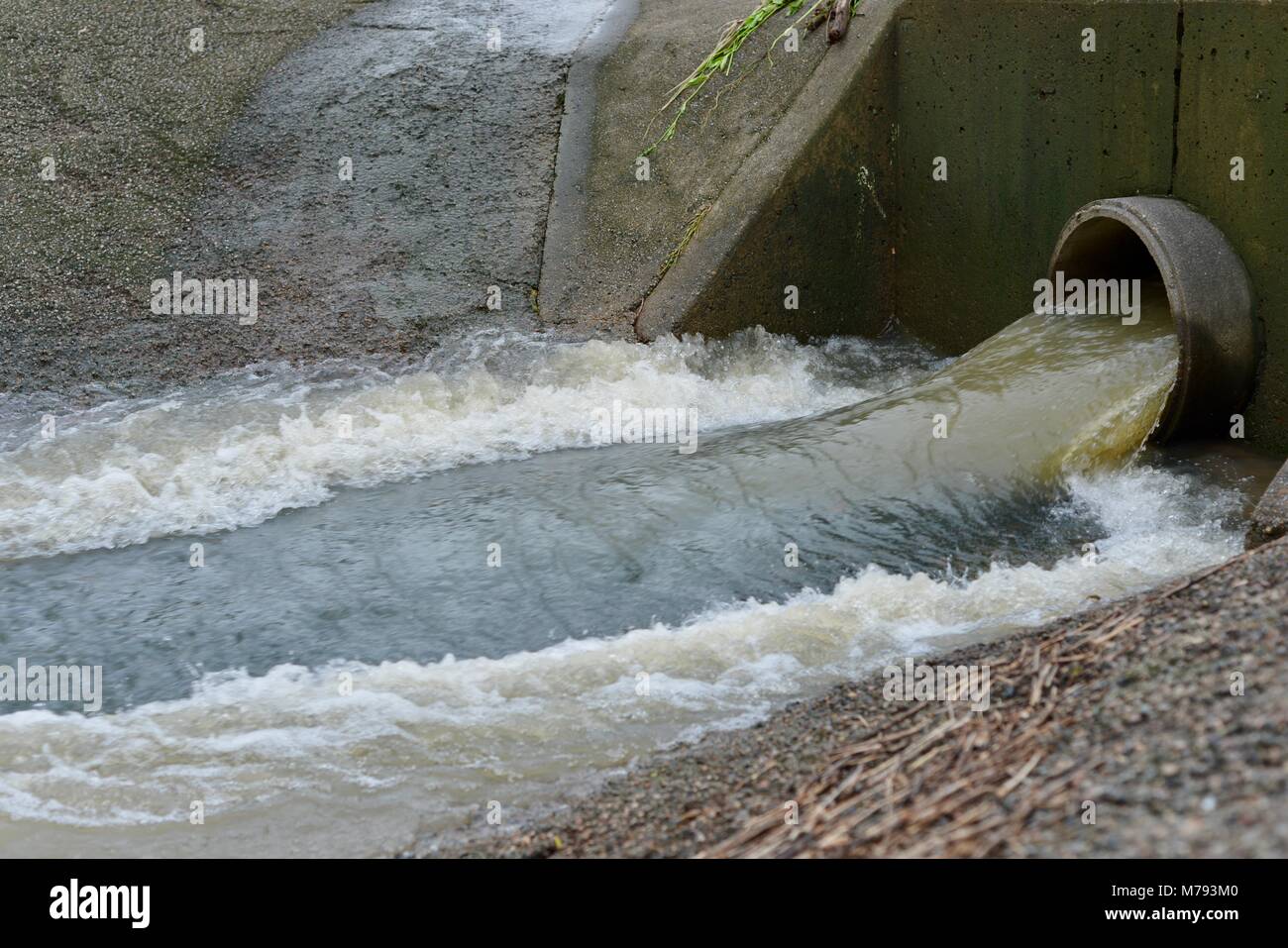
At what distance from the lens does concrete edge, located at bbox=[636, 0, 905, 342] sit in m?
7.58

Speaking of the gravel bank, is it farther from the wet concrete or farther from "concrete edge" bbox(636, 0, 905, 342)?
the wet concrete

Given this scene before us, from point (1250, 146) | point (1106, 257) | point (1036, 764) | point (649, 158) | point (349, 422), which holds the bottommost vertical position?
point (1036, 764)

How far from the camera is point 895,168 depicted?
7.96 meters

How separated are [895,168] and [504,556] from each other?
402 cm

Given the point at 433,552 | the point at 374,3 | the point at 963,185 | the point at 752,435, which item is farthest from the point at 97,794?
the point at 374,3

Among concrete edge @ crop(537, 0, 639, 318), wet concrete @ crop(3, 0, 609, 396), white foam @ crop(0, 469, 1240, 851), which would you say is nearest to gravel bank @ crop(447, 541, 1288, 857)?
white foam @ crop(0, 469, 1240, 851)

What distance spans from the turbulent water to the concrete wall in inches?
20.1

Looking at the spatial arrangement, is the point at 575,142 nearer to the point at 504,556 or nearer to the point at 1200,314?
the point at 504,556

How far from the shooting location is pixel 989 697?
3520mm

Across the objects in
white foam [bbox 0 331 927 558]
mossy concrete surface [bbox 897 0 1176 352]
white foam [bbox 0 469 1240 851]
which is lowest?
white foam [bbox 0 469 1240 851]

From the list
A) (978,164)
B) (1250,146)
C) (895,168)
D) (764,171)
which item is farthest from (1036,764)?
(895,168)

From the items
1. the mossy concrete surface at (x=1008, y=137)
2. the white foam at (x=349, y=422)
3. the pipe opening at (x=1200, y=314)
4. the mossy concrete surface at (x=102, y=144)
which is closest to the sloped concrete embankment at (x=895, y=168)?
the mossy concrete surface at (x=1008, y=137)
